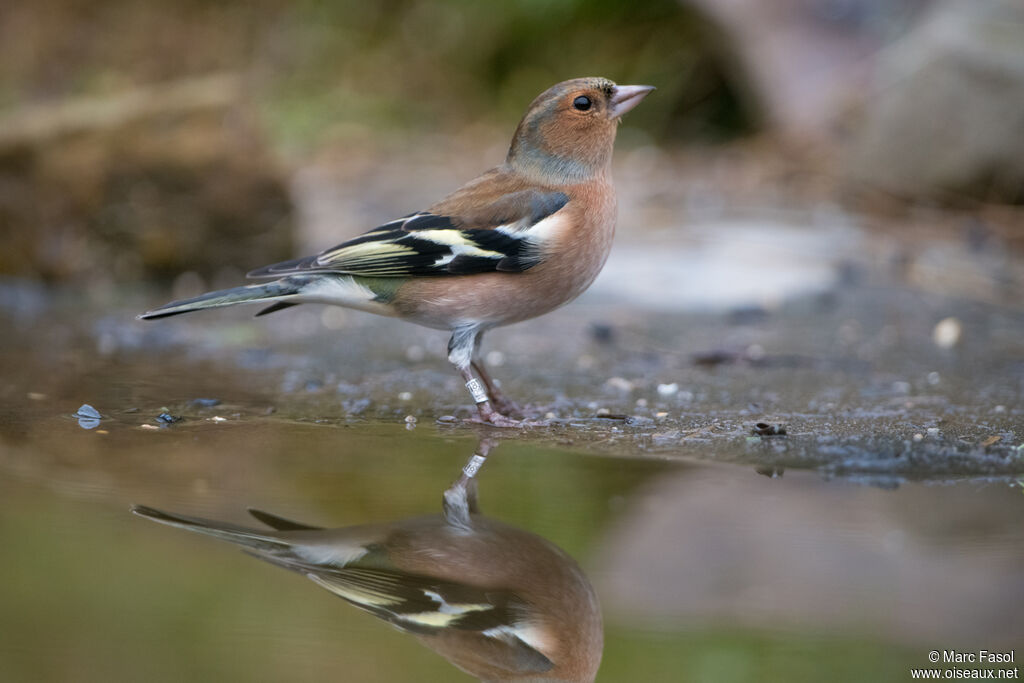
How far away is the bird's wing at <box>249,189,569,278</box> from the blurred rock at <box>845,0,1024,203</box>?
4.37 meters

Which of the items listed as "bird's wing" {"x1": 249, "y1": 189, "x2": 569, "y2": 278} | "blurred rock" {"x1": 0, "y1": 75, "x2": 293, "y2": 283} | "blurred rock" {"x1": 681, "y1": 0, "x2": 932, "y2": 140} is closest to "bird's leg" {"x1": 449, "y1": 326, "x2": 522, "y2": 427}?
"bird's wing" {"x1": 249, "y1": 189, "x2": 569, "y2": 278}

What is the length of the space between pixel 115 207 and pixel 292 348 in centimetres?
195

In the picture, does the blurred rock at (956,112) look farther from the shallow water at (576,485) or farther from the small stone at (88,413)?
the small stone at (88,413)

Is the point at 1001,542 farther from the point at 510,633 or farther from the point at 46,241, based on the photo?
the point at 46,241

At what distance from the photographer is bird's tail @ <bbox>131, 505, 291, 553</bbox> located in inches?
103

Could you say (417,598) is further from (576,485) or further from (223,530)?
(576,485)

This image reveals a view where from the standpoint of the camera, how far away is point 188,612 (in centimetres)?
226

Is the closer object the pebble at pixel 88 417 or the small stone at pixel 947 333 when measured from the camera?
the pebble at pixel 88 417

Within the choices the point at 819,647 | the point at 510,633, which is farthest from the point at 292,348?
the point at 819,647

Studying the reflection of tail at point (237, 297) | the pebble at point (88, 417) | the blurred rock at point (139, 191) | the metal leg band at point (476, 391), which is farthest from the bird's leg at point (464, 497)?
the blurred rock at point (139, 191)

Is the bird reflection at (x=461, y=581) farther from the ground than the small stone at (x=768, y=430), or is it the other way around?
the small stone at (x=768, y=430)

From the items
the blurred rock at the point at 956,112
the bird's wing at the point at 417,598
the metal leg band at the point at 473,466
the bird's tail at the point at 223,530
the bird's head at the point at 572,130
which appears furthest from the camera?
the blurred rock at the point at 956,112

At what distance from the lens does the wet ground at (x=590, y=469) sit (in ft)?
7.04

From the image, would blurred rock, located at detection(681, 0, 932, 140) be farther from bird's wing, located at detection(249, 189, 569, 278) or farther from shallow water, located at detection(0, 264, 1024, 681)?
bird's wing, located at detection(249, 189, 569, 278)
